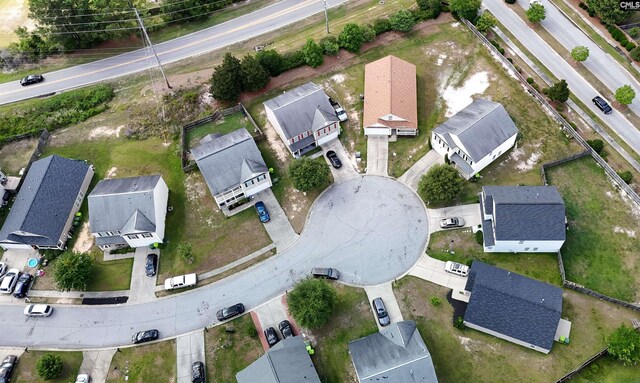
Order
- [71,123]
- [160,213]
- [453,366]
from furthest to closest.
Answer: [71,123] < [160,213] < [453,366]

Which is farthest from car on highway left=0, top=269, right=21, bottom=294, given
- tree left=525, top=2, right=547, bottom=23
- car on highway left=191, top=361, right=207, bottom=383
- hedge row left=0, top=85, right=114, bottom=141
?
tree left=525, top=2, right=547, bottom=23

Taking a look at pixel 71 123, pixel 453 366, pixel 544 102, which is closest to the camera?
pixel 453 366

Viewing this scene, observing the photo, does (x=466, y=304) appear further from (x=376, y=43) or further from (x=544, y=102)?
(x=376, y=43)

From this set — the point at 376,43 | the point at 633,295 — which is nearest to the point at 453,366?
the point at 633,295

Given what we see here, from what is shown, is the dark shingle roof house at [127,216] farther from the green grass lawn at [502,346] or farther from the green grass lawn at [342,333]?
the green grass lawn at [502,346]

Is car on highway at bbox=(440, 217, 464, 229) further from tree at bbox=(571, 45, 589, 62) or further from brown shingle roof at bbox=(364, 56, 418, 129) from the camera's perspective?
tree at bbox=(571, 45, 589, 62)

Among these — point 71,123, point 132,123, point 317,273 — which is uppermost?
point 317,273
